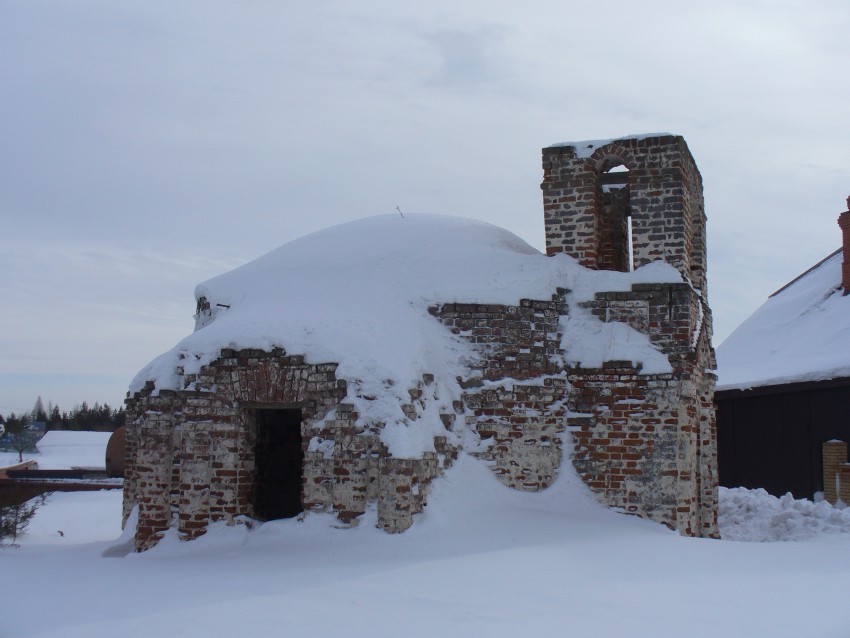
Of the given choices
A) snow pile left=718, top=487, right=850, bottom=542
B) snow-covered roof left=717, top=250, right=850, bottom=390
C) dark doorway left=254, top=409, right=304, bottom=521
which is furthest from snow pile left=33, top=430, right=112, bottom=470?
snow pile left=718, top=487, right=850, bottom=542

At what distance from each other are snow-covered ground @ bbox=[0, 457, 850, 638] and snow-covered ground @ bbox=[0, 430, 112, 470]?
→ 31835mm

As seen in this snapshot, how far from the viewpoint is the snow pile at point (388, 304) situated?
26.0 feet

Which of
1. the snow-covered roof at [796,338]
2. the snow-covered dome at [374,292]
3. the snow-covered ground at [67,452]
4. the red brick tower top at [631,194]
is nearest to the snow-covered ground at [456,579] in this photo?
the snow-covered dome at [374,292]

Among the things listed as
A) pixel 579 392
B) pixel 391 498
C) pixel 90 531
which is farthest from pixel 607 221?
pixel 90 531

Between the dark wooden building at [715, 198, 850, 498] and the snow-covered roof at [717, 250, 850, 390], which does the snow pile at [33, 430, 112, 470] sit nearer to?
the snow-covered roof at [717, 250, 850, 390]

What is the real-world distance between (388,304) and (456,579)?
3.25 m

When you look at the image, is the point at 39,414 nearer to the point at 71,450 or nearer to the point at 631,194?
the point at 71,450

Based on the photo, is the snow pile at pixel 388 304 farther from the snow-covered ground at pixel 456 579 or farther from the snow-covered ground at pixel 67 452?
the snow-covered ground at pixel 67 452

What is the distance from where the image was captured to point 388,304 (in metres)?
8.63

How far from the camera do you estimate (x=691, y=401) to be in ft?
28.5

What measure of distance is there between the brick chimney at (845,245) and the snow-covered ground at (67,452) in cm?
3055

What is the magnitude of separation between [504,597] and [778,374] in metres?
11.8

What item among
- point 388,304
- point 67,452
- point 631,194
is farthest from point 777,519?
point 67,452

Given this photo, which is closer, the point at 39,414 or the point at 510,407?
the point at 510,407
